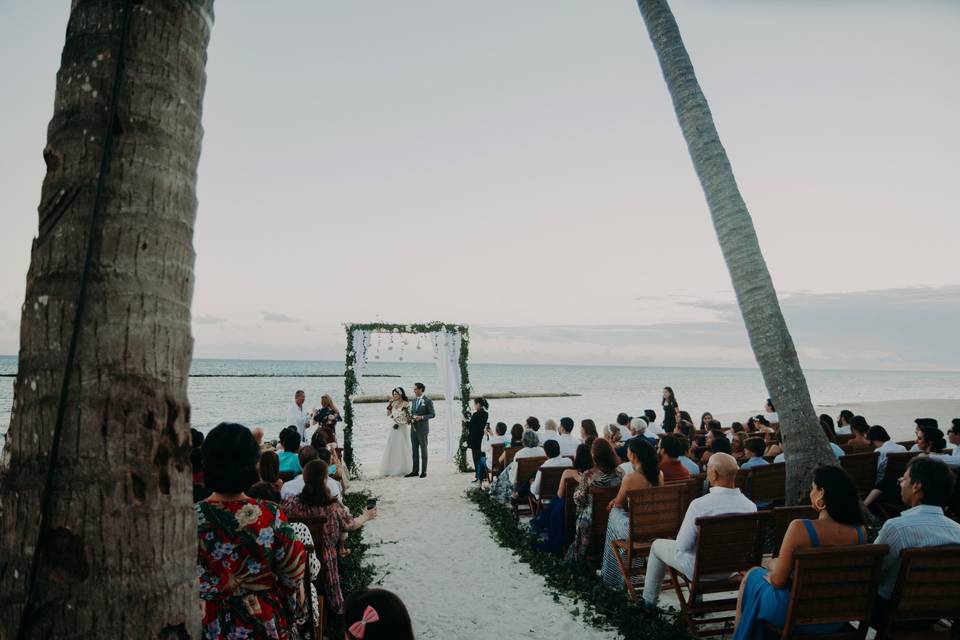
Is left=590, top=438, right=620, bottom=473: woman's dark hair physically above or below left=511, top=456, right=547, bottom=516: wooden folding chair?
above

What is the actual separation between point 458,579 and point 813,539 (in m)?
3.68

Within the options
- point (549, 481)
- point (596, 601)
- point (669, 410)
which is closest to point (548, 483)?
point (549, 481)

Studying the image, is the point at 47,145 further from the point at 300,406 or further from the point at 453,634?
the point at 300,406

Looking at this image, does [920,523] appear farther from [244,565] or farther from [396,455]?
[396,455]

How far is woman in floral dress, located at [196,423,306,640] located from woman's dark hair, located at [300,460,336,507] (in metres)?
2.35

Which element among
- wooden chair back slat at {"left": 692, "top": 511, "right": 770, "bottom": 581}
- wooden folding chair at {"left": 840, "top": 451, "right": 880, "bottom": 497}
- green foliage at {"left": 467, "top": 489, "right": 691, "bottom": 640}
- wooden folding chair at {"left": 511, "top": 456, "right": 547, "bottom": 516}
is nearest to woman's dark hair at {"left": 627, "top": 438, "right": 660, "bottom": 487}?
green foliage at {"left": 467, "top": 489, "right": 691, "bottom": 640}

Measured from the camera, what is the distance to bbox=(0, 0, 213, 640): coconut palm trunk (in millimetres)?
1164

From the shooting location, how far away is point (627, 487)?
5.18 m

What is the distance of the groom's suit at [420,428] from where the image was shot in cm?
1167

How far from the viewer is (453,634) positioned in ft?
14.5

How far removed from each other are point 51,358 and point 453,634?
4177mm

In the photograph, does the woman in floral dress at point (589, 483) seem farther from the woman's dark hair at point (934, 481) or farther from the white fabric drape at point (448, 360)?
the white fabric drape at point (448, 360)

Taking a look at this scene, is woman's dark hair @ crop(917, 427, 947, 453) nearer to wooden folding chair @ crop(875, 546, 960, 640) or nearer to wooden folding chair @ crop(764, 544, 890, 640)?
wooden folding chair @ crop(875, 546, 960, 640)

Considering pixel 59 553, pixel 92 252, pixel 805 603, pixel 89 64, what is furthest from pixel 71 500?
pixel 805 603
